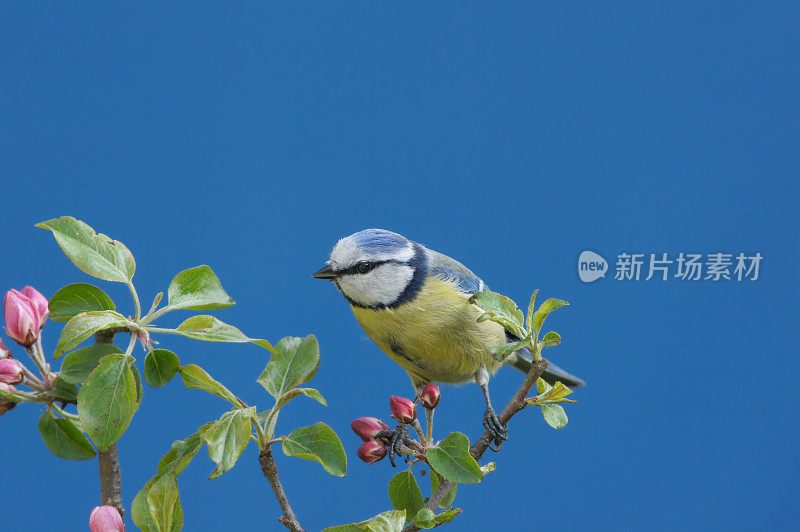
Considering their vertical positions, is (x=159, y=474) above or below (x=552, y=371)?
below

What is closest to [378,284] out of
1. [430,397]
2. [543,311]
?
[430,397]

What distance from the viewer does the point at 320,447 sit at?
0.69 metres

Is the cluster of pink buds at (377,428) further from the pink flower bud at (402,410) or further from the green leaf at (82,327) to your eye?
the green leaf at (82,327)

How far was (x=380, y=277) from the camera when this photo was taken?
1033 millimetres

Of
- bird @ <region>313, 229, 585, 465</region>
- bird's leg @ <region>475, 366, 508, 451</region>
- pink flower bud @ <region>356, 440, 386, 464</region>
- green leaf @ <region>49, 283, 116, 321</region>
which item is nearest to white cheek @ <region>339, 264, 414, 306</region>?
bird @ <region>313, 229, 585, 465</region>

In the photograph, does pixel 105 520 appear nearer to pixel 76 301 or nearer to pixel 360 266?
pixel 76 301

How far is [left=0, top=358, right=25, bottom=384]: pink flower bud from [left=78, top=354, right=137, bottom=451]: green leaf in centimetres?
8

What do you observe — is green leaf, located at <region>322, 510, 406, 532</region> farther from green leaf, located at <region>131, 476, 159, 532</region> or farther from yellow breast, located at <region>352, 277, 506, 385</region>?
yellow breast, located at <region>352, 277, 506, 385</region>

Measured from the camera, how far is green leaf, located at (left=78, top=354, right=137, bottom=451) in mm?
621

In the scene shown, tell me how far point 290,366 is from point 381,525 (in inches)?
8.1

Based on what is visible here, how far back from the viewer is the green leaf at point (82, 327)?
1.98ft

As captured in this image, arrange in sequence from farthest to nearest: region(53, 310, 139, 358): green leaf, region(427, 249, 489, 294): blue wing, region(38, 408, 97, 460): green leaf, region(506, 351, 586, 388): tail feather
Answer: region(506, 351, 586, 388): tail feather
region(427, 249, 489, 294): blue wing
region(38, 408, 97, 460): green leaf
region(53, 310, 139, 358): green leaf

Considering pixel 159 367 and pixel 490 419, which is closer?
pixel 159 367

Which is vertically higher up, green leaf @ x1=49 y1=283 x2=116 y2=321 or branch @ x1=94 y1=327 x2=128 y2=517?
green leaf @ x1=49 y1=283 x2=116 y2=321
